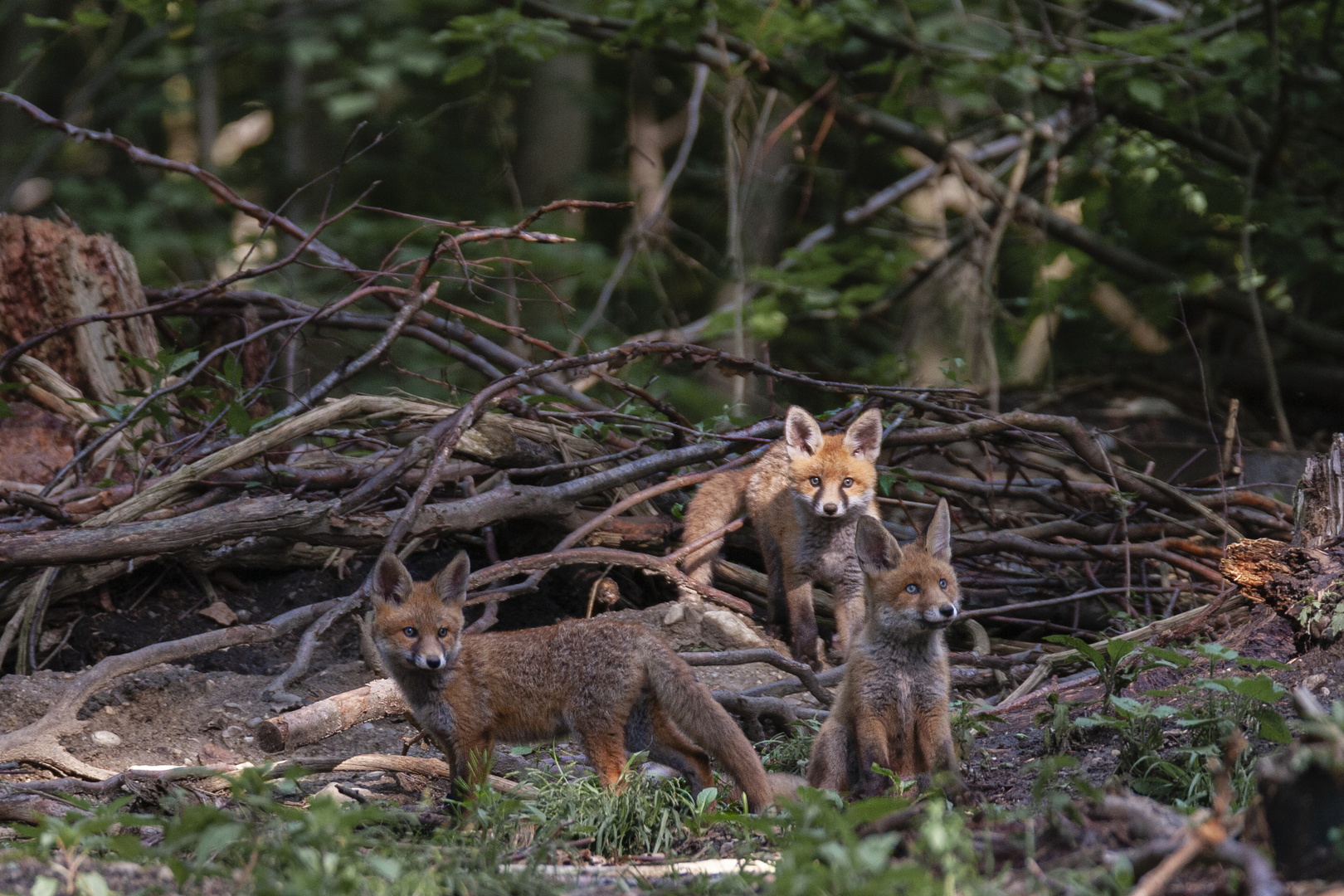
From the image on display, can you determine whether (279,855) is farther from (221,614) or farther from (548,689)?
(221,614)

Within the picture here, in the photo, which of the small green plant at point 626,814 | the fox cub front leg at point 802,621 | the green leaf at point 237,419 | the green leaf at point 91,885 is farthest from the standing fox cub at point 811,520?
the green leaf at point 91,885

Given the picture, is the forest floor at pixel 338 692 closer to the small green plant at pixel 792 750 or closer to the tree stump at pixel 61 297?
the small green plant at pixel 792 750

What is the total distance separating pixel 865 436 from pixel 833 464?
278mm

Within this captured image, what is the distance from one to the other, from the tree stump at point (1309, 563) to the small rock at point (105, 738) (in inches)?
189

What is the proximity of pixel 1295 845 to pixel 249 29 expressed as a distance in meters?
18.1

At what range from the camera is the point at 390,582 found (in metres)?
4.27

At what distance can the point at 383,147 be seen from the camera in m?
18.1

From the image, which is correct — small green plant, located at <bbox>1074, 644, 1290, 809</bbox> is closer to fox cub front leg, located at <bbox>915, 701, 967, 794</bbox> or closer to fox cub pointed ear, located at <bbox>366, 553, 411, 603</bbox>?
fox cub front leg, located at <bbox>915, 701, 967, 794</bbox>

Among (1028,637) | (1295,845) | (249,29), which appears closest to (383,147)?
(249,29)

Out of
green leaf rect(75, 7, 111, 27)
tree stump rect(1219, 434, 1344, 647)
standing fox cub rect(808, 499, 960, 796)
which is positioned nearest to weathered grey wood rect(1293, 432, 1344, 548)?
tree stump rect(1219, 434, 1344, 647)

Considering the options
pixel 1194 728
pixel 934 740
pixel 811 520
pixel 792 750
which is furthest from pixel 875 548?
pixel 811 520

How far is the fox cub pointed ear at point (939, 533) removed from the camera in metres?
4.29

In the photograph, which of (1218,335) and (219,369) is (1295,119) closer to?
(1218,335)

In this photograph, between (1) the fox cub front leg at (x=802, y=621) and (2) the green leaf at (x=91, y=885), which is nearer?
(2) the green leaf at (x=91, y=885)
